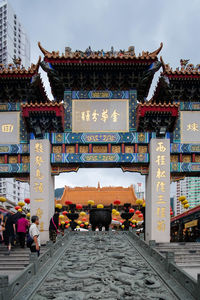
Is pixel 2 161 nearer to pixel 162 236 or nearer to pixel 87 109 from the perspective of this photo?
pixel 87 109

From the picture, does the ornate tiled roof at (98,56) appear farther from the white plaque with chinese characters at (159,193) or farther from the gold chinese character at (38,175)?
the gold chinese character at (38,175)

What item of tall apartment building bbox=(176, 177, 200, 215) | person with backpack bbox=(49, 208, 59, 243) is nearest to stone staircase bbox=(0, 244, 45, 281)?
person with backpack bbox=(49, 208, 59, 243)

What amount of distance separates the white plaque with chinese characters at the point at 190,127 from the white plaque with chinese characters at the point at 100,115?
2539 millimetres

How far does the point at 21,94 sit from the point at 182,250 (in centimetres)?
924

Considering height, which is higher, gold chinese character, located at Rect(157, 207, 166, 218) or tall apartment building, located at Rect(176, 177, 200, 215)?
gold chinese character, located at Rect(157, 207, 166, 218)

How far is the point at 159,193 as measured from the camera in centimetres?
1195

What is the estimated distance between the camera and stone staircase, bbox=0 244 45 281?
24.5 feet

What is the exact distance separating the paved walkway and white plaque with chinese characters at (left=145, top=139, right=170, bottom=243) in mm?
3054

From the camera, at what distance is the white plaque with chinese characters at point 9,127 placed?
12.9 meters

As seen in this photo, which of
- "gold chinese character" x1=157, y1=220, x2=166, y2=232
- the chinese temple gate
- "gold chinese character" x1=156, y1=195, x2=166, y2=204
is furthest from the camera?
the chinese temple gate

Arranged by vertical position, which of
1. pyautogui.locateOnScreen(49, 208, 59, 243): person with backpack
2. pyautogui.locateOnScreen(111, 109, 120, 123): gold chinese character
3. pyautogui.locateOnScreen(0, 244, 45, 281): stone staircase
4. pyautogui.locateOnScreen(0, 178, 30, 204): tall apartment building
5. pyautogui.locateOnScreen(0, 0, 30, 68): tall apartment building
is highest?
pyautogui.locateOnScreen(0, 0, 30, 68): tall apartment building

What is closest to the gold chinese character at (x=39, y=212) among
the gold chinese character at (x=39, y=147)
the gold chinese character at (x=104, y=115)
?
the gold chinese character at (x=39, y=147)

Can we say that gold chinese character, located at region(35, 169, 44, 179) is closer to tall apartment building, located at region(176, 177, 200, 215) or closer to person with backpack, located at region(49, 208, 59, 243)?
person with backpack, located at region(49, 208, 59, 243)

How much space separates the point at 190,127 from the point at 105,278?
29.1ft
